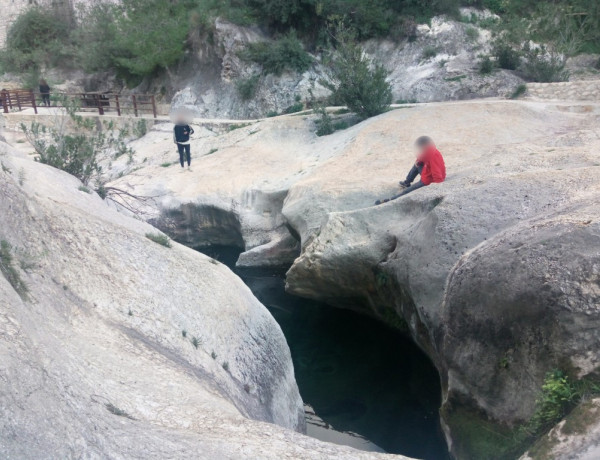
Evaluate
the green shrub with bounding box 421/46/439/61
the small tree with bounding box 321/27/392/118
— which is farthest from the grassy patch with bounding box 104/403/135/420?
the green shrub with bounding box 421/46/439/61

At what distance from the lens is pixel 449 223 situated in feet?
28.0

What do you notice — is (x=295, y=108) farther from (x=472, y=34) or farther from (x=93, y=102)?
(x=93, y=102)

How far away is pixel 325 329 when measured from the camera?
13.3 m

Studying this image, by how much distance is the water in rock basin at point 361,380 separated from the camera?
9.77 m

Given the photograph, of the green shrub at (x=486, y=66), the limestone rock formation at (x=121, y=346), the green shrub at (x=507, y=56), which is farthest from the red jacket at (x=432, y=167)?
the green shrub at (x=507, y=56)

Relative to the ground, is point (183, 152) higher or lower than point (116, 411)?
higher

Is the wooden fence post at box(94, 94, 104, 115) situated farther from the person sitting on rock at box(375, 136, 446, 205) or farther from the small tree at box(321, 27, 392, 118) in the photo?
the person sitting on rock at box(375, 136, 446, 205)

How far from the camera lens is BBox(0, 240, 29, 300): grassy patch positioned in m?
5.93

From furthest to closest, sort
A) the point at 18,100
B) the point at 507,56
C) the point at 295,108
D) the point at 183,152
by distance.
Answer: the point at 18,100
the point at 295,108
the point at 507,56
the point at 183,152

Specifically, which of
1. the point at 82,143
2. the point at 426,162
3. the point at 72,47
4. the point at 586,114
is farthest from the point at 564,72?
the point at 72,47

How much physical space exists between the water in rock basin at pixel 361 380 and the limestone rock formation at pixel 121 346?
5.43 ft

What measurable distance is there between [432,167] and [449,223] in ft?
8.93

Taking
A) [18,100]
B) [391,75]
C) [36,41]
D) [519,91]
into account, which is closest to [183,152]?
[391,75]

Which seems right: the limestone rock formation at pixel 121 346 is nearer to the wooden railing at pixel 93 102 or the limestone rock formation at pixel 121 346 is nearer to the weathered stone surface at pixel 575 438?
the weathered stone surface at pixel 575 438
